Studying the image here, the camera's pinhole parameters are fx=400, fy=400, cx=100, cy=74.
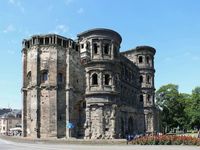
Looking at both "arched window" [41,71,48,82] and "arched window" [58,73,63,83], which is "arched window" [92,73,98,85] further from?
"arched window" [41,71,48,82]

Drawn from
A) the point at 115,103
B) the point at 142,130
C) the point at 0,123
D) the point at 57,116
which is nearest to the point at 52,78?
the point at 57,116

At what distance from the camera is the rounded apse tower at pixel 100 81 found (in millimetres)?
51312

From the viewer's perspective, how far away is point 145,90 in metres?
75.8

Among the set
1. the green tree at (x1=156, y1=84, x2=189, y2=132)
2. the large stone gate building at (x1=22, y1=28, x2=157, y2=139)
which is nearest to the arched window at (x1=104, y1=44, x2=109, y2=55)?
the large stone gate building at (x1=22, y1=28, x2=157, y2=139)

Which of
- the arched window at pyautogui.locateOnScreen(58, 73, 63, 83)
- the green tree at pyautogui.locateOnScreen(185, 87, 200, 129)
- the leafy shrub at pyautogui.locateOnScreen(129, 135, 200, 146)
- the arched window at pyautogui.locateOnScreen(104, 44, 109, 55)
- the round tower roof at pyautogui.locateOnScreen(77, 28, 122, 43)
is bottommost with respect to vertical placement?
the leafy shrub at pyautogui.locateOnScreen(129, 135, 200, 146)

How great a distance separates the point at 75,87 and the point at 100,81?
903 cm

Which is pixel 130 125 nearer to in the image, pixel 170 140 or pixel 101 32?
pixel 101 32

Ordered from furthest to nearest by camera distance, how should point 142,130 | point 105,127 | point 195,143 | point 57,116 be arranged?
point 142,130 < point 57,116 < point 105,127 < point 195,143

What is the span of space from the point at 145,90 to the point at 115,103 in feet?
79.6

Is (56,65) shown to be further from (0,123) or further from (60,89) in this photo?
(0,123)

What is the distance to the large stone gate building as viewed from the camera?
51.7 meters

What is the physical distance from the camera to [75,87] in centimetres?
5994

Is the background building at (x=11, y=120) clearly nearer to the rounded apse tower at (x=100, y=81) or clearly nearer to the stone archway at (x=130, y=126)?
the stone archway at (x=130, y=126)

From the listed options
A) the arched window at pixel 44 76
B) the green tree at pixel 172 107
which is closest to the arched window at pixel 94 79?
the arched window at pixel 44 76
